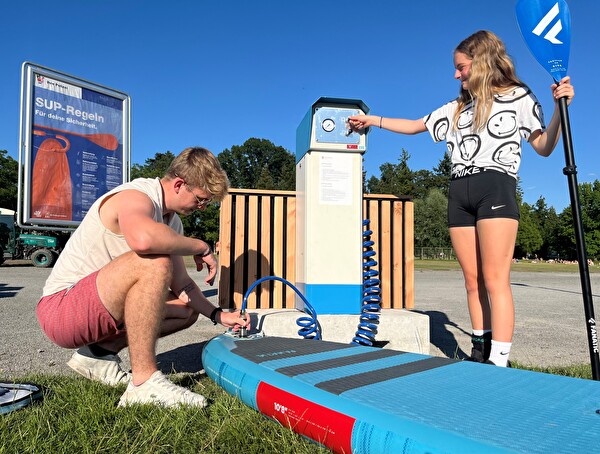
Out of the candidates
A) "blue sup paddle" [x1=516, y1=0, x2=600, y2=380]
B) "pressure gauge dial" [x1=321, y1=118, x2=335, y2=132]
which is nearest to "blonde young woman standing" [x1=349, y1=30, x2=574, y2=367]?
"blue sup paddle" [x1=516, y1=0, x2=600, y2=380]

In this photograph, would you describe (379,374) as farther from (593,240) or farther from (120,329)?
(593,240)

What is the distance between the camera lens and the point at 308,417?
68.7 inches

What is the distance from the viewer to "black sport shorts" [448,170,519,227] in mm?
2846

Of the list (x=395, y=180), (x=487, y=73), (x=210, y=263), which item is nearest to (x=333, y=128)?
(x=487, y=73)

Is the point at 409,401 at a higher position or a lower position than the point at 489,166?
lower

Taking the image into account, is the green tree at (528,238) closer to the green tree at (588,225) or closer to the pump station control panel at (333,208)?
the green tree at (588,225)

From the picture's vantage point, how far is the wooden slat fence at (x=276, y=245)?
446 cm

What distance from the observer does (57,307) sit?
239 centimetres

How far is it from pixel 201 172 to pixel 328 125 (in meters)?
1.79

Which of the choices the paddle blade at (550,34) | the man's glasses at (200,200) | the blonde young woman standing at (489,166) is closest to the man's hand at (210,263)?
the man's glasses at (200,200)

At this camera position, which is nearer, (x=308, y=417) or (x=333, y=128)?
(x=308, y=417)

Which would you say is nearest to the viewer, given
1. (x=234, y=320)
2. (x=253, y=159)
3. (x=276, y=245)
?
(x=234, y=320)

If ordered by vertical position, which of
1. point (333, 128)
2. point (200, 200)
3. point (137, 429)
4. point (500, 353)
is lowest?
point (137, 429)

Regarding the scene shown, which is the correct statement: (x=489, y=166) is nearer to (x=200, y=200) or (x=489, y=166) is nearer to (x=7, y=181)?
(x=200, y=200)
